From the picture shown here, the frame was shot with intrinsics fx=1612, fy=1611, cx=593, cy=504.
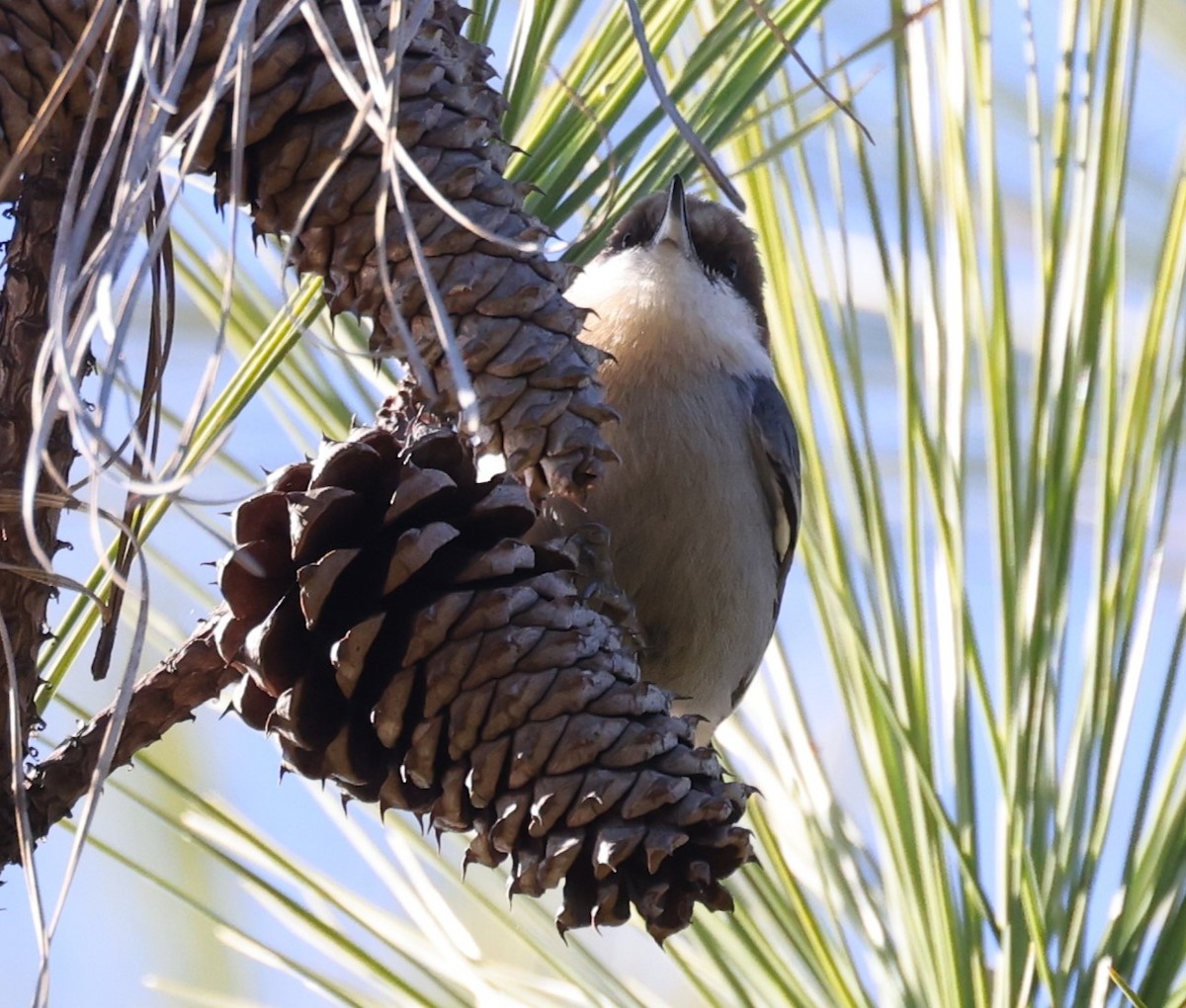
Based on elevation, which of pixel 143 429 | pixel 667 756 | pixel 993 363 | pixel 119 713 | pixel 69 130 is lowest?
pixel 119 713

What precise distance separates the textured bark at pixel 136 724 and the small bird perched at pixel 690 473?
1.99ft

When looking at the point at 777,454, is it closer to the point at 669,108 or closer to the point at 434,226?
the point at 434,226

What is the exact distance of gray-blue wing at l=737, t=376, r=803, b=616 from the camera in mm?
2059

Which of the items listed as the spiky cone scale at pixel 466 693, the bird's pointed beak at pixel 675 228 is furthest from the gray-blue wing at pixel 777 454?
the spiky cone scale at pixel 466 693

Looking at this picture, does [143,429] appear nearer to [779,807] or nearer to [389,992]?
[389,992]

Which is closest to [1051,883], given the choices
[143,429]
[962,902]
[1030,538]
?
[962,902]

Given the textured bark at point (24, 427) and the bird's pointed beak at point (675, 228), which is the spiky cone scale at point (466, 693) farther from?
the bird's pointed beak at point (675, 228)

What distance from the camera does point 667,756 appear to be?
102cm

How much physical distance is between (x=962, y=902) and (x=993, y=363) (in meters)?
0.47

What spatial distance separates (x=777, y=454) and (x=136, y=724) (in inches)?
44.0

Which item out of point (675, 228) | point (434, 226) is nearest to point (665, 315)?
point (675, 228)

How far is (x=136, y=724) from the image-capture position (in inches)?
43.3

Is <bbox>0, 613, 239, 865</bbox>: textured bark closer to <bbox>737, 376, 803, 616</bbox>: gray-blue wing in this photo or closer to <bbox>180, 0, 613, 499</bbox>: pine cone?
<bbox>180, 0, 613, 499</bbox>: pine cone

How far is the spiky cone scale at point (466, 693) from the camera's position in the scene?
100 cm
